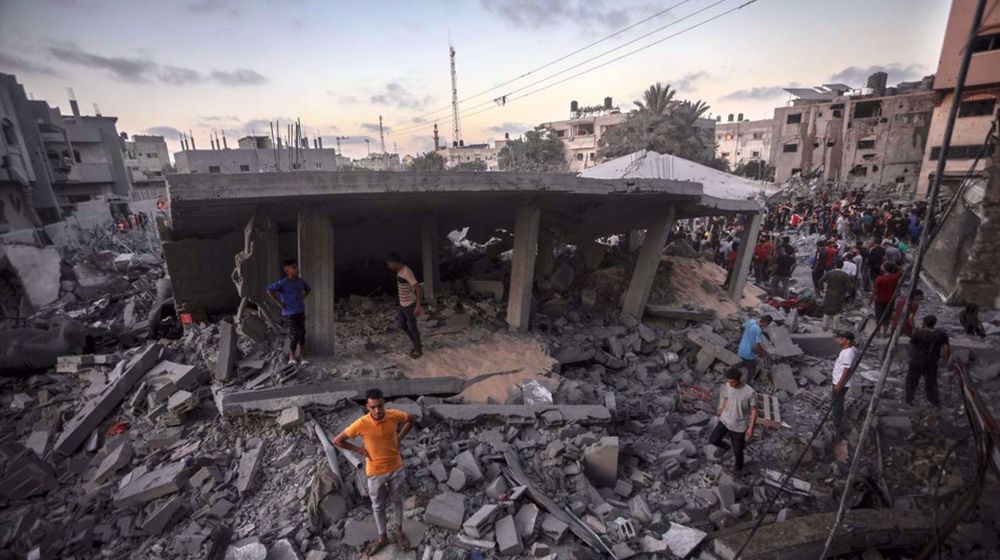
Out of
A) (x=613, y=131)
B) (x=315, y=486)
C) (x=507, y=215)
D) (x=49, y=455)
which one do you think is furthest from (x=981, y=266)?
(x=613, y=131)

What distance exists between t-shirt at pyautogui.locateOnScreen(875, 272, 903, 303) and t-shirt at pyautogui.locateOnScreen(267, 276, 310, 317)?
9574 mm

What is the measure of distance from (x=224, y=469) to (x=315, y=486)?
4.61 ft

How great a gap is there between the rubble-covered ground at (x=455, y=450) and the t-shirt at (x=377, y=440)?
770 millimetres

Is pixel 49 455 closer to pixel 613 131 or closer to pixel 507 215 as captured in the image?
pixel 507 215

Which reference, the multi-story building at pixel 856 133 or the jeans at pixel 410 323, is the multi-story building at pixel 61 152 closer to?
the jeans at pixel 410 323

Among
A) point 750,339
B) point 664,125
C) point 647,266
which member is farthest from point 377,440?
point 664,125

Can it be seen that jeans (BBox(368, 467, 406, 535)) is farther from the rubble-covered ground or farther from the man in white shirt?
the man in white shirt

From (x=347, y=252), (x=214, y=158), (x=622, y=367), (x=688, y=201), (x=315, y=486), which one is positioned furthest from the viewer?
(x=214, y=158)

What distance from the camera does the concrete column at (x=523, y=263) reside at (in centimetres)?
803

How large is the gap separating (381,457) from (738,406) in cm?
397

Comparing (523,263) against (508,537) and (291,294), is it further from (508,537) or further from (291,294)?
(508,537)

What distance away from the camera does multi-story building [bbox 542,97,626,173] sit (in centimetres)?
4322

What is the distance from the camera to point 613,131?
120ft

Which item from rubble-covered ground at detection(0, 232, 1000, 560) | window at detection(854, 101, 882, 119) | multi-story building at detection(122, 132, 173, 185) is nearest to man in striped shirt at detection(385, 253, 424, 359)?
rubble-covered ground at detection(0, 232, 1000, 560)
